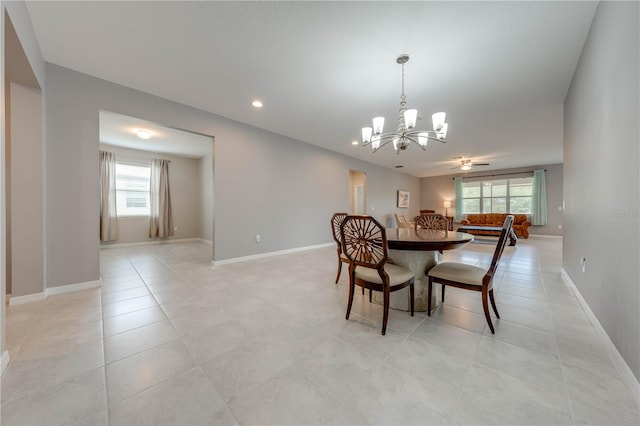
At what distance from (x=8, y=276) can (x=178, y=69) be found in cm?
281

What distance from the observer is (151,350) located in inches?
59.8

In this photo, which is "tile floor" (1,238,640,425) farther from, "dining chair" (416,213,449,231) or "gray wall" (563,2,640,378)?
"dining chair" (416,213,449,231)

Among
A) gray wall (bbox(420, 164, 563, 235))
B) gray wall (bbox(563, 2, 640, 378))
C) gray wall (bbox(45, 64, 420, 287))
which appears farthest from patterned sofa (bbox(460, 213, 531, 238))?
gray wall (bbox(563, 2, 640, 378))

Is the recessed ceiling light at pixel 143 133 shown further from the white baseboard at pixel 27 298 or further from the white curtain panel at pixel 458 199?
the white curtain panel at pixel 458 199

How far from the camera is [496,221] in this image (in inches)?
317

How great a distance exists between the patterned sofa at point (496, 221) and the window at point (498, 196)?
1.34ft

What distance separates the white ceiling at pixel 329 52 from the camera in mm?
1807

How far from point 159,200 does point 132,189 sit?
0.64 meters

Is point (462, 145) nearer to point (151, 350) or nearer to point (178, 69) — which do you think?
point (178, 69)

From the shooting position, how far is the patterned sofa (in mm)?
7059

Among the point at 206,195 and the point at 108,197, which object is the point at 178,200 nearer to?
the point at 206,195

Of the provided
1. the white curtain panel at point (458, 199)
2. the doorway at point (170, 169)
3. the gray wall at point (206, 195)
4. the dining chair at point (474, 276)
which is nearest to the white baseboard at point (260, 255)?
the doorway at point (170, 169)

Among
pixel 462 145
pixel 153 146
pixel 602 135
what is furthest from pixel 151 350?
pixel 462 145

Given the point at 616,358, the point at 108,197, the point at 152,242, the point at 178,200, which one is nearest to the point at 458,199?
the point at 616,358
